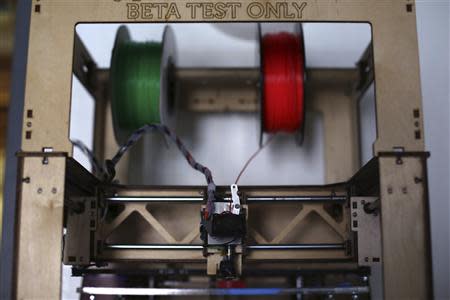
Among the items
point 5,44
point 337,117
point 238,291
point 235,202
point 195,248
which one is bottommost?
point 238,291

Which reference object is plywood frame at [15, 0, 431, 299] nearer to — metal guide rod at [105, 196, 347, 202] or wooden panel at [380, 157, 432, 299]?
wooden panel at [380, 157, 432, 299]

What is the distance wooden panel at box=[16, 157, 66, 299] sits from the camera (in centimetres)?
148

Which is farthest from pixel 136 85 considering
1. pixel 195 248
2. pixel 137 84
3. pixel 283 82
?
pixel 195 248

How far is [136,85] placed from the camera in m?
2.14

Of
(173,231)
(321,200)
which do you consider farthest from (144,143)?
(321,200)

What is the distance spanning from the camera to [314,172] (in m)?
2.49

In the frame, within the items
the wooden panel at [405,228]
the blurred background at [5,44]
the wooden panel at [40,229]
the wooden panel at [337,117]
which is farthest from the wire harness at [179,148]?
the blurred background at [5,44]

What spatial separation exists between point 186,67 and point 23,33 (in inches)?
29.7

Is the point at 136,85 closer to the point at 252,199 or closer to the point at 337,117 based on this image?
the point at 252,199

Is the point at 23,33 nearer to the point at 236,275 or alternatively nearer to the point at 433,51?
the point at 236,275

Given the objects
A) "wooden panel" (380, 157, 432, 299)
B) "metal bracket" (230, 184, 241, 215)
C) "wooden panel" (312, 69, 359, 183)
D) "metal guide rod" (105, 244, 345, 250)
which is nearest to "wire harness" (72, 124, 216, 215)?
"metal bracket" (230, 184, 241, 215)

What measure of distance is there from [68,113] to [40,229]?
1.10 ft

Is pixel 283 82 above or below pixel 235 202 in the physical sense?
above

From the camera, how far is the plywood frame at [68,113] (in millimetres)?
1503
